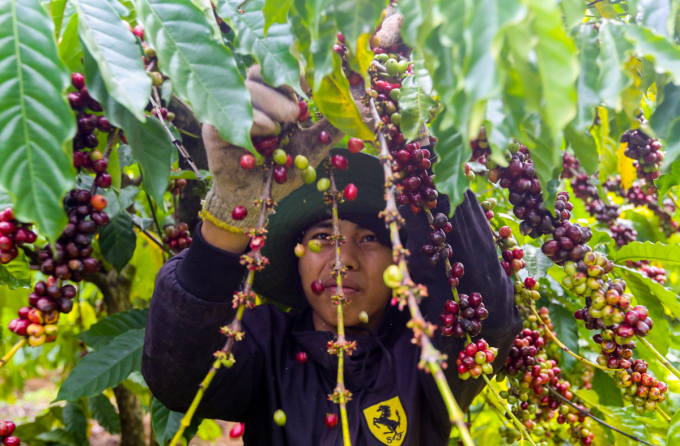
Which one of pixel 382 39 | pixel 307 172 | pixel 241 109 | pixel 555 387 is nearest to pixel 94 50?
pixel 241 109

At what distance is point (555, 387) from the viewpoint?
1458 mm

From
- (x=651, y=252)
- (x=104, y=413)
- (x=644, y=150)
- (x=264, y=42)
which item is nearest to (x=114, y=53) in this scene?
(x=264, y=42)

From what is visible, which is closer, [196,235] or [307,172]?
[307,172]

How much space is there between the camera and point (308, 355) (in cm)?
157

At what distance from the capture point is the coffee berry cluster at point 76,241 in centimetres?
85

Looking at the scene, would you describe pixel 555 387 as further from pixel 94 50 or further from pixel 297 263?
pixel 94 50

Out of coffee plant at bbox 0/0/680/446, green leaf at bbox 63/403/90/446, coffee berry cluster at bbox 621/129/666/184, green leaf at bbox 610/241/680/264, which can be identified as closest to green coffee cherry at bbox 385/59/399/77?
coffee plant at bbox 0/0/680/446

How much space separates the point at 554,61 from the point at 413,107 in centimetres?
45

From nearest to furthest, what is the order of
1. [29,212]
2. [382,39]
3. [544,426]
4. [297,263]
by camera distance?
[29,212], [382,39], [544,426], [297,263]

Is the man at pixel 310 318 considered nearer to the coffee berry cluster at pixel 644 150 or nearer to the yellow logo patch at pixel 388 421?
the yellow logo patch at pixel 388 421

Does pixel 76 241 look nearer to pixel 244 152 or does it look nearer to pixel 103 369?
→ pixel 244 152

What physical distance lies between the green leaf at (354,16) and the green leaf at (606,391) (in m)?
1.78

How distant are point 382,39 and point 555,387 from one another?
1.22 m

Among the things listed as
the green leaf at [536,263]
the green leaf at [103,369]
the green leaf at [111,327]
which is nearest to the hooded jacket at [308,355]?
the green leaf at [536,263]
